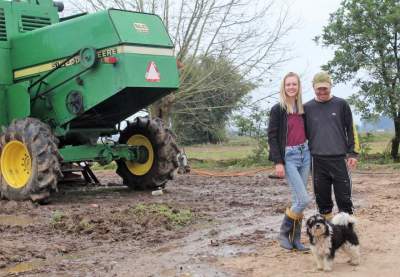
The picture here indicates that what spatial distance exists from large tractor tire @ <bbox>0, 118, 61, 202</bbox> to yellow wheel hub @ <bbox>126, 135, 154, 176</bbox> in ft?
7.43

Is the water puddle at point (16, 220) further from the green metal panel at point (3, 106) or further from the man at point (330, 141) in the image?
the man at point (330, 141)

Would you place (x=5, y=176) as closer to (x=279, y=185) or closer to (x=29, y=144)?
(x=29, y=144)

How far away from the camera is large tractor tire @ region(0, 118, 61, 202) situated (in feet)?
33.9

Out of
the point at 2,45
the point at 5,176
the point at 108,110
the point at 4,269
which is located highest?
the point at 2,45

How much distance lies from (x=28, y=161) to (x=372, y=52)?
38.1ft

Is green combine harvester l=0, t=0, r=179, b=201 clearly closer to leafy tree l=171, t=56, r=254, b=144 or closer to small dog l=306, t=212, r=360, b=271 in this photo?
small dog l=306, t=212, r=360, b=271

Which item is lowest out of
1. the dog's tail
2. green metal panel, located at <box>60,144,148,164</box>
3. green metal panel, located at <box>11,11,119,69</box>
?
the dog's tail

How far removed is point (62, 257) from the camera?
22.6 ft

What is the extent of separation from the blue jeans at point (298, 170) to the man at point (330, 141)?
0.09 m

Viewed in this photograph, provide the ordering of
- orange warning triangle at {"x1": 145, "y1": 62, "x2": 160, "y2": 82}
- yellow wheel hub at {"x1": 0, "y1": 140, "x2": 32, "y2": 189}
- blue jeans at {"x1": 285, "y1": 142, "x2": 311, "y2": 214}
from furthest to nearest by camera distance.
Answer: yellow wheel hub at {"x1": 0, "y1": 140, "x2": 32, "y2": 189} → orange warning triangle at {"x1": 145, "y1": 62, "x2": 160, "y2": 82} → blue jeans at {"x1": 285, "y1": 142, "x2": 311, "y2": 214}

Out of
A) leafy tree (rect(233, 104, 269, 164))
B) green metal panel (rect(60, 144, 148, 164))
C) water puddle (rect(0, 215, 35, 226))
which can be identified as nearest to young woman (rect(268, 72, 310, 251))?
water puddle (rect(0, 215, 35, 226))

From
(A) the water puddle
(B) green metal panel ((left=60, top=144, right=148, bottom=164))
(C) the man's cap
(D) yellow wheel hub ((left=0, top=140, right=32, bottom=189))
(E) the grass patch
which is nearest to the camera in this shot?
(C) the man's cap

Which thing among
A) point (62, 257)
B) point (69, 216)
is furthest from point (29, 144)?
point (62, 257)

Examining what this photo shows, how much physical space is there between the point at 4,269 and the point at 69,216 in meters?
2.62
